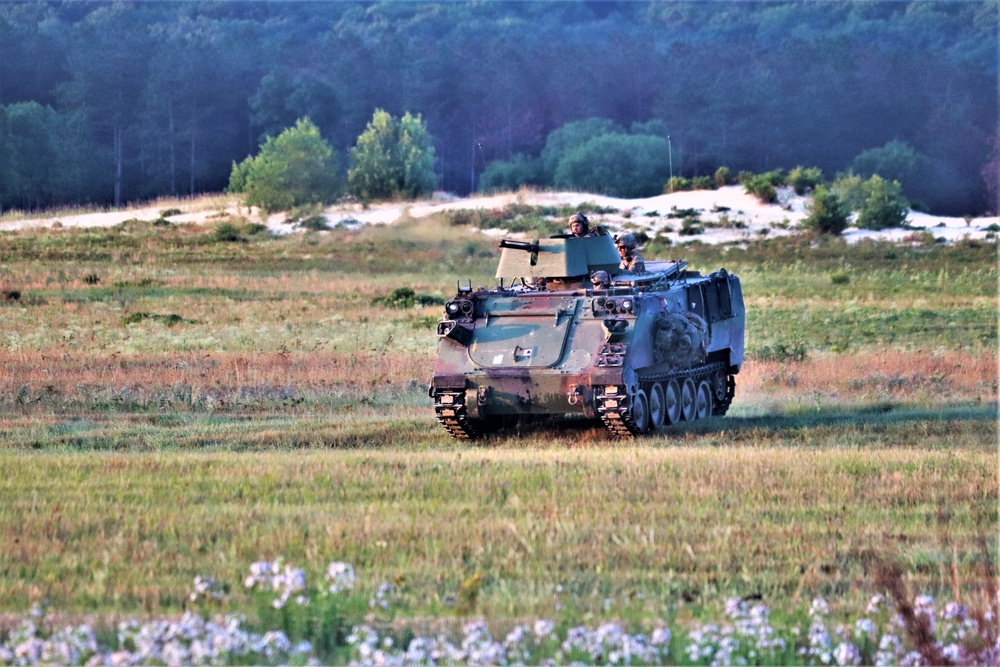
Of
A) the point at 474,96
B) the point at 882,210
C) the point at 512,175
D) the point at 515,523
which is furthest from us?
the point at 474,96

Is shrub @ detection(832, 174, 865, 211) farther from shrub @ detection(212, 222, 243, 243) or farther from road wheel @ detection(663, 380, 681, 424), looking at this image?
road wheel @ detection(663, 380, 681, 424)

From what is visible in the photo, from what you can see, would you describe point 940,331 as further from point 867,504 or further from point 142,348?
point 867,504

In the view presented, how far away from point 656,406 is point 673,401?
0.82m

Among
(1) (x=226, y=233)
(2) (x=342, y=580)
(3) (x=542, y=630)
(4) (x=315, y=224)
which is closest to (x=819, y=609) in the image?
(3) (x=542, y=630)

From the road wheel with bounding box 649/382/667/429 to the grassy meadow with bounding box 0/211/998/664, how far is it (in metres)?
0.50

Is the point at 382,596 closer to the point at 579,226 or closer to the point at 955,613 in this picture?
the point at 955,613

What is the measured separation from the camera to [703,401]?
69.4 feet

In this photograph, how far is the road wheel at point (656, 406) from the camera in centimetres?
1862

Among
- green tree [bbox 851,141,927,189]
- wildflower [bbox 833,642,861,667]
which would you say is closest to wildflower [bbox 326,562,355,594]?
wildflower [bbox 833,642,861,667]

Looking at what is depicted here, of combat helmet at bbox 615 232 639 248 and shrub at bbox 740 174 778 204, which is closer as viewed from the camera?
combat helmet at bbox 615 232 639 248

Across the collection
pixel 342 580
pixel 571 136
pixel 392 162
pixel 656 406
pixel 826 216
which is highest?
pixel 571 136

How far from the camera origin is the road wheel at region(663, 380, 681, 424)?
19359 mm

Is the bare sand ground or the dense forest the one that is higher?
the dense forest

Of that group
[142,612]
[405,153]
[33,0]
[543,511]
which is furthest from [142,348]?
[33,0]
